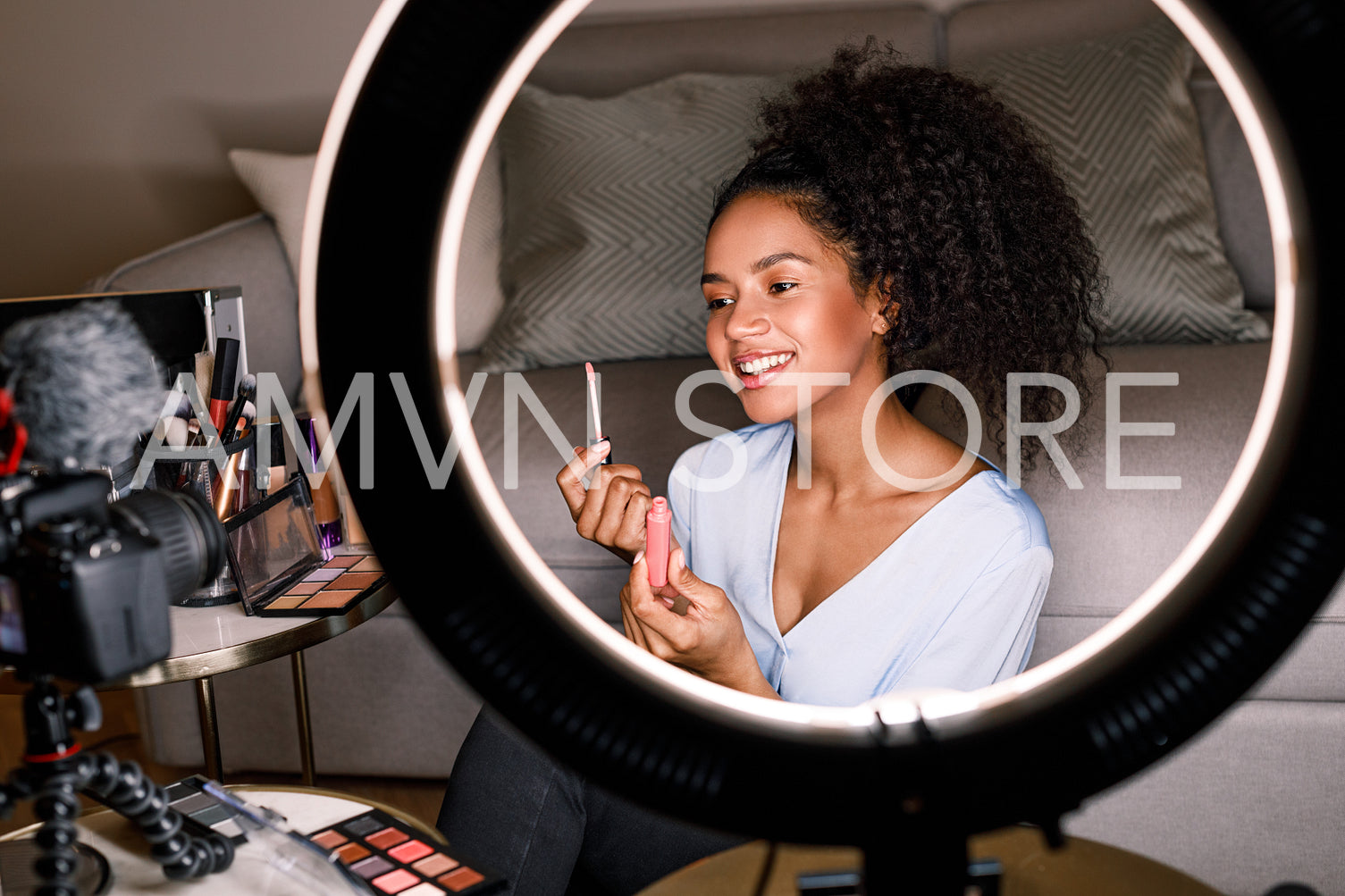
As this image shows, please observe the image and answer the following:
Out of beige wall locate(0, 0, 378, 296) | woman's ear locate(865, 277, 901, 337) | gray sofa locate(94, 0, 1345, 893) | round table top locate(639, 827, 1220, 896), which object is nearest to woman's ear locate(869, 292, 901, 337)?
woman's ear locate(865, 277, 901, 337)

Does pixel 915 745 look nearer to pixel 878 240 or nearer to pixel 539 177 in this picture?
→ pixel 878 240

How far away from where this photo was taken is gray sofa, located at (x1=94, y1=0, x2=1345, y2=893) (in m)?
0.98

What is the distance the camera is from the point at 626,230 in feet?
4.54

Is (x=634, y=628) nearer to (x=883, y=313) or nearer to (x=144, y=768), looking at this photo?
(x=883, y=313)

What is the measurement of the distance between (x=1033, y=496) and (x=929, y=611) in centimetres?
32

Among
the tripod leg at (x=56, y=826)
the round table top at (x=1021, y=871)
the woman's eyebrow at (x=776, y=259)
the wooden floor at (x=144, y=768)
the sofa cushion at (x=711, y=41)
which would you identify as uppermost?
the sofa cushion at (x=711, y=41)

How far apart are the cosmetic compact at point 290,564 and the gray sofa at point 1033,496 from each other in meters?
0.09

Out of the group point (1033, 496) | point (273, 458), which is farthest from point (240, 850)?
point (1033, 496)

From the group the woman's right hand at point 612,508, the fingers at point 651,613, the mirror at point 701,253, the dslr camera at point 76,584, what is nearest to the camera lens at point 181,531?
the dslr camera at point 76,584

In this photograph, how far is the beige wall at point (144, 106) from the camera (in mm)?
1722

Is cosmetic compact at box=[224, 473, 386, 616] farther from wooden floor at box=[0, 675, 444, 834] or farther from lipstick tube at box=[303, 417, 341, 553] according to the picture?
wooden floor at box=[0, 675, 444, 834]

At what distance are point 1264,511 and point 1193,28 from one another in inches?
5.4

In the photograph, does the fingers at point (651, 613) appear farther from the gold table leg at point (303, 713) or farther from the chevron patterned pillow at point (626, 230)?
the chevron patterned pillow at point (626, 230)

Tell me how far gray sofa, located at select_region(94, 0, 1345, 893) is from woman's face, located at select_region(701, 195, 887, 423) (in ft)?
0.91
